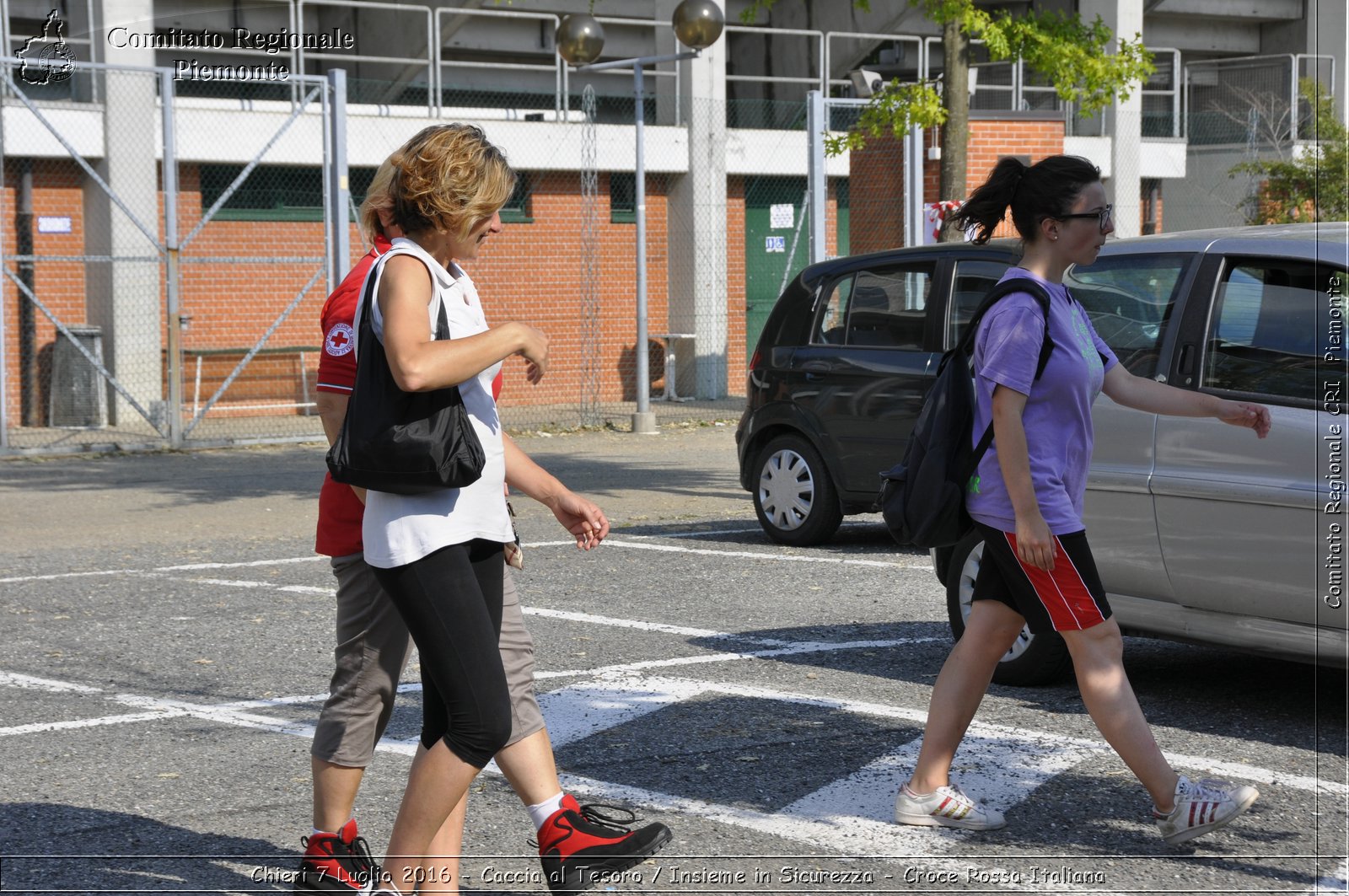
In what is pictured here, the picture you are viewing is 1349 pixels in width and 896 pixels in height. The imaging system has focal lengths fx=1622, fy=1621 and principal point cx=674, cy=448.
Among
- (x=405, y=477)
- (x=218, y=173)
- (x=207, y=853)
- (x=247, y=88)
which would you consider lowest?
(x=207, y=853)

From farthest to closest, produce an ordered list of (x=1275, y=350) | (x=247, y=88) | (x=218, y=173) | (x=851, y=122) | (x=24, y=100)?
(x=851, y=122) < (x=247, y=88) < (x=218, y=173) < (x=24, y=100) < (x=1275, y=350)

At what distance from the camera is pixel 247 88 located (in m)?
21.3

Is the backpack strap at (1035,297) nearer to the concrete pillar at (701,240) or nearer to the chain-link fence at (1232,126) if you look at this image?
the concrete pillar at (701,240)

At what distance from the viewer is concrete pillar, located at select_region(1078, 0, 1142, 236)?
25.9 meters

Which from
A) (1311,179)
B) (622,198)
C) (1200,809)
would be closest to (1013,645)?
(1200,809)

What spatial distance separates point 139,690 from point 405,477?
3360mm

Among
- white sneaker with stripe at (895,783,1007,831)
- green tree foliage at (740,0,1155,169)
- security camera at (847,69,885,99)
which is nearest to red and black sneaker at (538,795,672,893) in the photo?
white sneaker with stripe at (895,783,1007,831)

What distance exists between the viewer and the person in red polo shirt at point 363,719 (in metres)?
3.91

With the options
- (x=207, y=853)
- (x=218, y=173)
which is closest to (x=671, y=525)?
(x=207, y=853)

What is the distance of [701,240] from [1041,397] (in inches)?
718

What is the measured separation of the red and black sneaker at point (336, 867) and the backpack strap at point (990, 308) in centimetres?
188

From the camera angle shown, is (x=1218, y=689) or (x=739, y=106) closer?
(x=1218, y=689)

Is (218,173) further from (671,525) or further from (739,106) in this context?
(671,525)

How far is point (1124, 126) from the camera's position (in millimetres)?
26406
